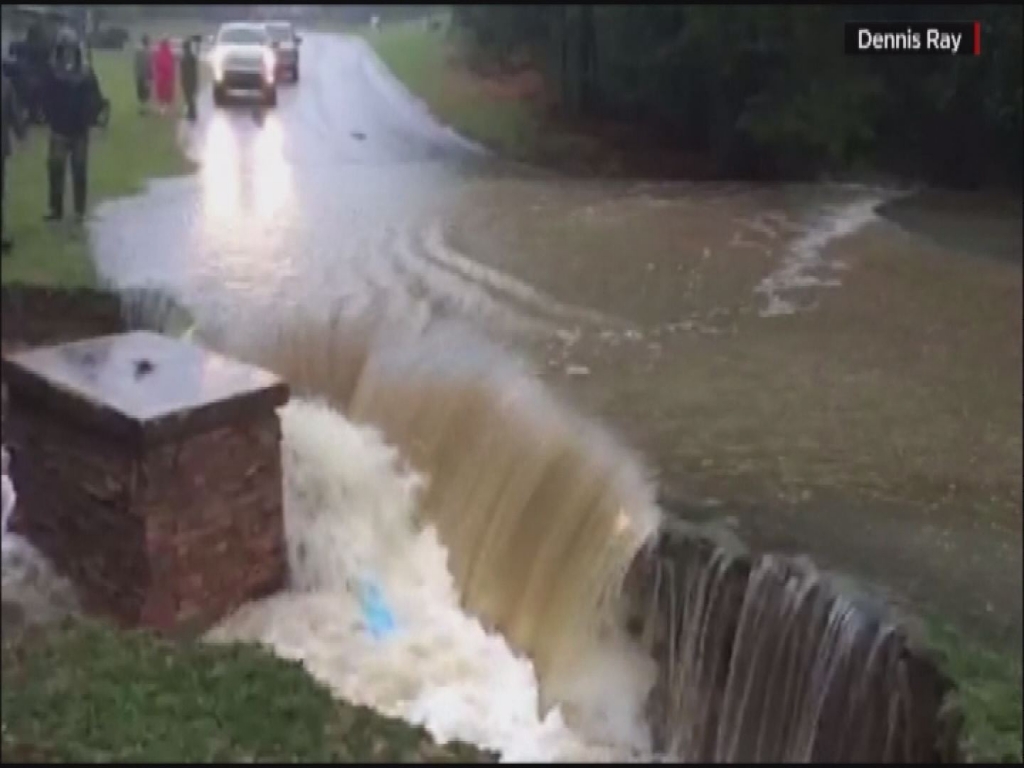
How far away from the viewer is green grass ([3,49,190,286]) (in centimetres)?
895

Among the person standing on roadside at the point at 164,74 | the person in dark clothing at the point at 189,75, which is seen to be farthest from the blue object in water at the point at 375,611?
the person in dark clothing at the point at 189,75

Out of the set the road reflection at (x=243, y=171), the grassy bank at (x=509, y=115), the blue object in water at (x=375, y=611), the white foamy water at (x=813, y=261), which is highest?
the grassy bank at (x=509, y=115)

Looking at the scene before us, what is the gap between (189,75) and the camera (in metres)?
15.6

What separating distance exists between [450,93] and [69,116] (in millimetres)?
7989

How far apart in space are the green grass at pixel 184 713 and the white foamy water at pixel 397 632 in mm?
Answer: 847

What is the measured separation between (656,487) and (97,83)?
5.99m

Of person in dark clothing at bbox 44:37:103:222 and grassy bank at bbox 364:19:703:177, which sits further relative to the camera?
grassy bank at bbox 364:19:703:177

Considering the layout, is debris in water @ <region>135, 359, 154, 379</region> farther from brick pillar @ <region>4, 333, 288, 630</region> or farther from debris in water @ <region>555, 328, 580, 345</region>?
debris in water @ <region>555, 328, 580, 345</region>

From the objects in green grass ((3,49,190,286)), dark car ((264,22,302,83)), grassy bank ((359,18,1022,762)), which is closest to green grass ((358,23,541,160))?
grassy bank ((359,18,1022,762))

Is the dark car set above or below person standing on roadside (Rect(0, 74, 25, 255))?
above

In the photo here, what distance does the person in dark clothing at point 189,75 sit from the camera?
1520cm

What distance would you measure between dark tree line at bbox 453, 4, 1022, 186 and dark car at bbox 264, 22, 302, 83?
1.95 m

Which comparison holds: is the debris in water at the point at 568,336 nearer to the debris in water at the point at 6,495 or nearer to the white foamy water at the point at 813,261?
the white foamy water at the point at 813,261

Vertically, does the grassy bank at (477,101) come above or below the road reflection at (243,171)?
above
